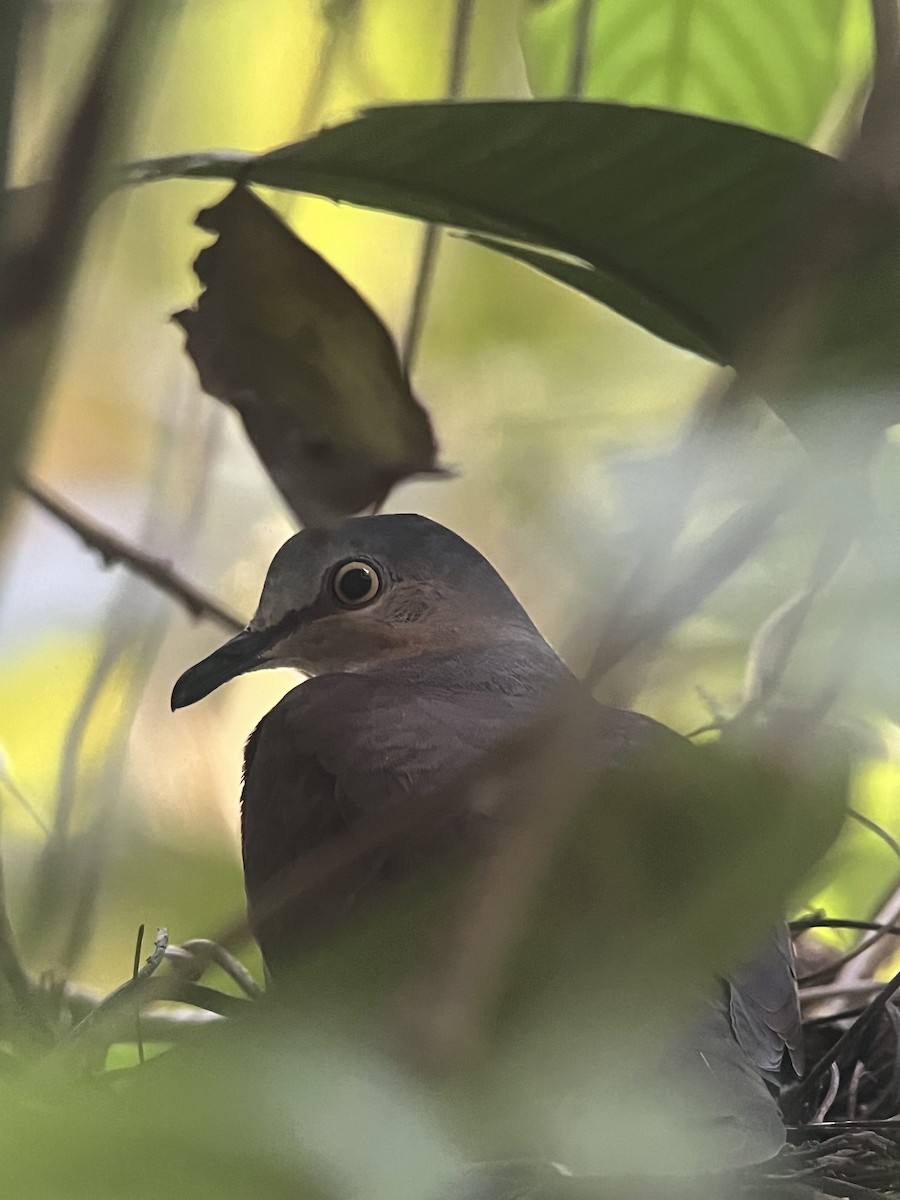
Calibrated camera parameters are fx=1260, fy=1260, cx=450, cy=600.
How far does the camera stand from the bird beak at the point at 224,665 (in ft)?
2.55

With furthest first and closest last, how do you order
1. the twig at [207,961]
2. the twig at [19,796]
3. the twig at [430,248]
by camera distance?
the twig at [430,248] < the twig at [19,796] < the twig at [207,961]

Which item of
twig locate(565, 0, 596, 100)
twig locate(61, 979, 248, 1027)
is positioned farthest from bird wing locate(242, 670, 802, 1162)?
twig locate(565, 0, 596, 100)

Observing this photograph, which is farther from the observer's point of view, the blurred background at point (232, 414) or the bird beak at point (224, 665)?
the bird beak at point (224, 665)

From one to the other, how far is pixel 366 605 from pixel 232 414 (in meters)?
0.16

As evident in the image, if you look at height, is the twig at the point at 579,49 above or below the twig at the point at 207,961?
above

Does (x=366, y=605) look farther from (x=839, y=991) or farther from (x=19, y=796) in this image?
(x=839, y=991)

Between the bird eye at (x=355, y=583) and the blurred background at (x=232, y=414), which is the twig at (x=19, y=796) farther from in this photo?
the bird eye at (x=355, y=583)

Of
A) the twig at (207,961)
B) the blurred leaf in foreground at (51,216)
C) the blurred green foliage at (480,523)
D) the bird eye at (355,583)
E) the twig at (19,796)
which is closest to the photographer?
the blurred green foliage at (480,523)

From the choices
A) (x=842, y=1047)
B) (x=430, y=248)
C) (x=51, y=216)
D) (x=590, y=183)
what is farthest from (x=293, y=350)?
(x=842, y=1047)

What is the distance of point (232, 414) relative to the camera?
0.89m

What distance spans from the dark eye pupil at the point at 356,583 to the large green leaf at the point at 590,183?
0.98 feet

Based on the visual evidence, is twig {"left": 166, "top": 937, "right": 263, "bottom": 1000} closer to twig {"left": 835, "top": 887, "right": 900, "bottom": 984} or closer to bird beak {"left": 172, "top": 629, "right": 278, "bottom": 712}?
bird beak {"left": 172, "top": 629, "right": 278, "bottom": 712}

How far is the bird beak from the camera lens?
78 cm

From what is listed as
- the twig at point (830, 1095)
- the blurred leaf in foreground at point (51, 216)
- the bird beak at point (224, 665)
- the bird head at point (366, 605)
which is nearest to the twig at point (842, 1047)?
the twig at point (830, 1095)
